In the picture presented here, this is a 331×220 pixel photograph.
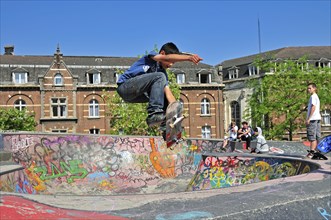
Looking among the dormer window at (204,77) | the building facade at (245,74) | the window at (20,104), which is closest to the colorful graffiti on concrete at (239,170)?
the window at (20,104)

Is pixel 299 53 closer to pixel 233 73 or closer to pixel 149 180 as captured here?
pixel 233 73

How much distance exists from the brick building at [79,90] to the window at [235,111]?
6399mm

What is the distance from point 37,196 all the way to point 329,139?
6732 mm

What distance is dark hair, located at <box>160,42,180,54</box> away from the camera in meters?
4.93

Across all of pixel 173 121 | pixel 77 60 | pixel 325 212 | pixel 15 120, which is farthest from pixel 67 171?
pixel 77 60

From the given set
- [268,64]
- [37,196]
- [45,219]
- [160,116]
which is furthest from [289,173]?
[268,64]

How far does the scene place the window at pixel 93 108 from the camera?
44.2 m

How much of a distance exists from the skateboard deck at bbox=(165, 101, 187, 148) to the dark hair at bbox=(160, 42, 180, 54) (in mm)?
629

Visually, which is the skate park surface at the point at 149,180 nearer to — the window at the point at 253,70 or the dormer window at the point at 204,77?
the dormer window at the point at 204,77

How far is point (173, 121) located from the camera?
15.9 feet

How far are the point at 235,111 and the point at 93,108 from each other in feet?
66.2

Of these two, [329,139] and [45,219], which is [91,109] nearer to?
[329,139]

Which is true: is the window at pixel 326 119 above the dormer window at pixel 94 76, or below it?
below

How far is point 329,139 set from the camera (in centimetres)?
903
